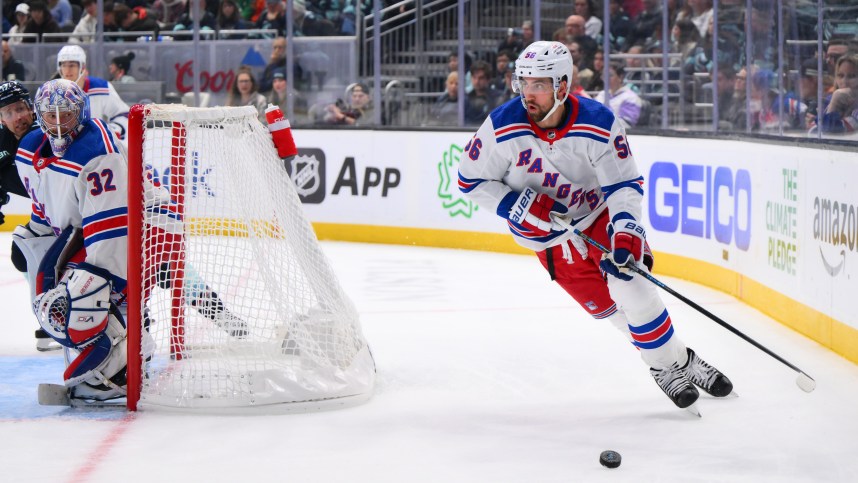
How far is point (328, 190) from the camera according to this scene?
28.7 ft

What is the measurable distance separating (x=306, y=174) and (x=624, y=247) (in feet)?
17.9

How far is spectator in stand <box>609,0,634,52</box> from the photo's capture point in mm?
7754

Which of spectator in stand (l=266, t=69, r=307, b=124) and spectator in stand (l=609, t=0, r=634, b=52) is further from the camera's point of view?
spectator in stand (l=266, t=69, r=307, b=124)

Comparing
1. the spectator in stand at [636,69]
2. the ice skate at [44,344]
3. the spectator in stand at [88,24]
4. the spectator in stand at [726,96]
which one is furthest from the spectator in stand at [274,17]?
the ice skate at [44,344]

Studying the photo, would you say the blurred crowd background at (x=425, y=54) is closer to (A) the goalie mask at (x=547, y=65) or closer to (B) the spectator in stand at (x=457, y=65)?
(B) the spectator in stand at (x=457, y=65)

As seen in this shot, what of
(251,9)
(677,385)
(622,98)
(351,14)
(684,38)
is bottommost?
(677,385)

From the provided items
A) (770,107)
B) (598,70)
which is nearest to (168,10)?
(598,70)

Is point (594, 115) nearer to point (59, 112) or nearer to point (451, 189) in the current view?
point (59, 112)

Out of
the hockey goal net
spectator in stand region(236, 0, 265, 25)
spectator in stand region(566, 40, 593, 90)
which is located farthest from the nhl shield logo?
the hockey goal net

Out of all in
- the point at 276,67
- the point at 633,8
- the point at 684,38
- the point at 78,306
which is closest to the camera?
the point at 78,306

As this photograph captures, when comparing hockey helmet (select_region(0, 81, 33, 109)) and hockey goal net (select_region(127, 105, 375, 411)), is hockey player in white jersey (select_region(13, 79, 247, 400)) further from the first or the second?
hockey helmet (select_region(0, 81, 33, 109))

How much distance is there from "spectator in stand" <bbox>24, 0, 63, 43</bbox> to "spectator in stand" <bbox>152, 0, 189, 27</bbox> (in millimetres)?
837

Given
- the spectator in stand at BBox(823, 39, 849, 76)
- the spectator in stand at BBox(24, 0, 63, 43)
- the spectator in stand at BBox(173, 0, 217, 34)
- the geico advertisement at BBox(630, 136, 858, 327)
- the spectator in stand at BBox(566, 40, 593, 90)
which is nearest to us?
the geico advertisement at BBox(630, 136, 858, 327)

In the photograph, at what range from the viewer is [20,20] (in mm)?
9805
